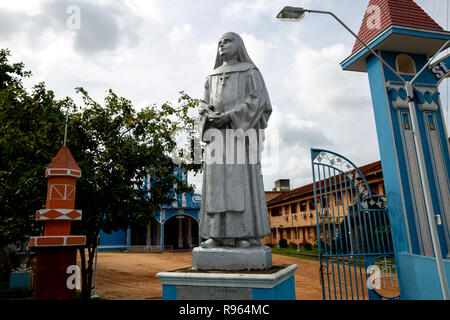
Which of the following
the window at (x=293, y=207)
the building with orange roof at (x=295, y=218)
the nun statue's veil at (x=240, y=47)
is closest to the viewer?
the nun statue's veil at (x=240, y=47)

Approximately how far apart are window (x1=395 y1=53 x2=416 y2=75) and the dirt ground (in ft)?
22.9

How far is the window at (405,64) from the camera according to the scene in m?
7.10

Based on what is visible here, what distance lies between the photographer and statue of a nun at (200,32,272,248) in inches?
128

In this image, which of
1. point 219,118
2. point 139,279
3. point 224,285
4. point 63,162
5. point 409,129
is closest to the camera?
point 224,285

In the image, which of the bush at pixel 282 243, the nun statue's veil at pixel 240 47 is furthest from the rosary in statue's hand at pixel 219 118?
the bush at pixel 282 243

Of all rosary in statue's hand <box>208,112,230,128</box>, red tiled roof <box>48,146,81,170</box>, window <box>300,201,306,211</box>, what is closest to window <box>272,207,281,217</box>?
window <box>300,201,306,211</box>

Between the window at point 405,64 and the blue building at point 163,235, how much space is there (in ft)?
63.1

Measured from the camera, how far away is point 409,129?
657 centimetres

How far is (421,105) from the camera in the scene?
6.72 m

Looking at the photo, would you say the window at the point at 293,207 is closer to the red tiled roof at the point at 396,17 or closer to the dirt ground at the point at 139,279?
the dirt ground at the point at 139,279

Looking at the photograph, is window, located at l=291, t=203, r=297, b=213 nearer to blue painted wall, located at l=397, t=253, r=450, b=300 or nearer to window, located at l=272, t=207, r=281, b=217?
window, located at l=272, t=207, r=281, b=217

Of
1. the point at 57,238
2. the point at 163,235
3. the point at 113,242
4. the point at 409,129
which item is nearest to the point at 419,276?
the point at 409,129

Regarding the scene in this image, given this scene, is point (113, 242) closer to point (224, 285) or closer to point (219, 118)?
point (219, 118)

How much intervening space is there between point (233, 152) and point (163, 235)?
24.1m
